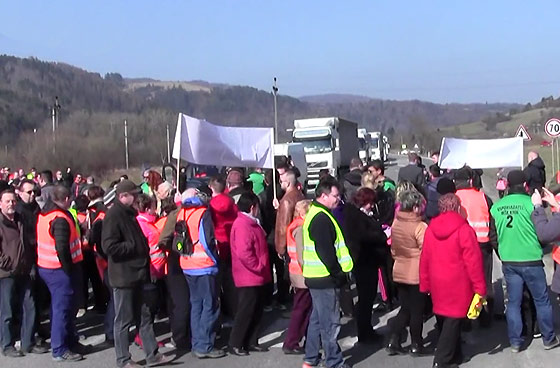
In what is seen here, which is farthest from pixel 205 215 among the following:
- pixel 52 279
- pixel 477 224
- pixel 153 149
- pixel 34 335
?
pixel 153 149

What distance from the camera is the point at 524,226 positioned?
309 inches

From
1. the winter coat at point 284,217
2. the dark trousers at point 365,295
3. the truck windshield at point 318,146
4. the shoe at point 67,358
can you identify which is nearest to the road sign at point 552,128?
the winter coat at point 284,217

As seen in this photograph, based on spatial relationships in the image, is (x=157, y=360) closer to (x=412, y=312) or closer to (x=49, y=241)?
(x=49, y=241)

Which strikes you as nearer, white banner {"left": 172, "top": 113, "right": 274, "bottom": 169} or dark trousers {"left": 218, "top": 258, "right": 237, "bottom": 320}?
dark trousers {"left": 218, "top": 258, "right": 237, "bottom": 320}

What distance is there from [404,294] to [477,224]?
137 cm

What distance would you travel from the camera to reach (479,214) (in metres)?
8.74

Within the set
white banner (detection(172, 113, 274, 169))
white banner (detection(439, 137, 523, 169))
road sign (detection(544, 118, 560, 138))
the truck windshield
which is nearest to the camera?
white banner (detection(172, 113, 274, 169))

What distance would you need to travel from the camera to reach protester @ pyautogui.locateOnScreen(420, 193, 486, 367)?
713 cm

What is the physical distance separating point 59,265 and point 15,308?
95cm

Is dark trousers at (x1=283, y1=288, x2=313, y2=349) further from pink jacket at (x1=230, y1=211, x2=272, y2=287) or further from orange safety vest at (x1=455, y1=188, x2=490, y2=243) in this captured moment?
orange safety vest at (x1=455, y1=188, x2=490, y2=243)

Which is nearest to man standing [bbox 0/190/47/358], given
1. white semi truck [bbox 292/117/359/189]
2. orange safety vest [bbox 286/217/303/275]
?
orange safety vest [bbox 286/217/303/275]

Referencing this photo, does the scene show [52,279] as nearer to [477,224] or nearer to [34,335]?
[34,335]

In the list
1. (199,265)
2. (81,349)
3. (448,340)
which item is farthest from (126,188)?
(448,340)

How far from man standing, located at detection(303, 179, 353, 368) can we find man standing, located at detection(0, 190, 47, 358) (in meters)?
3.25
